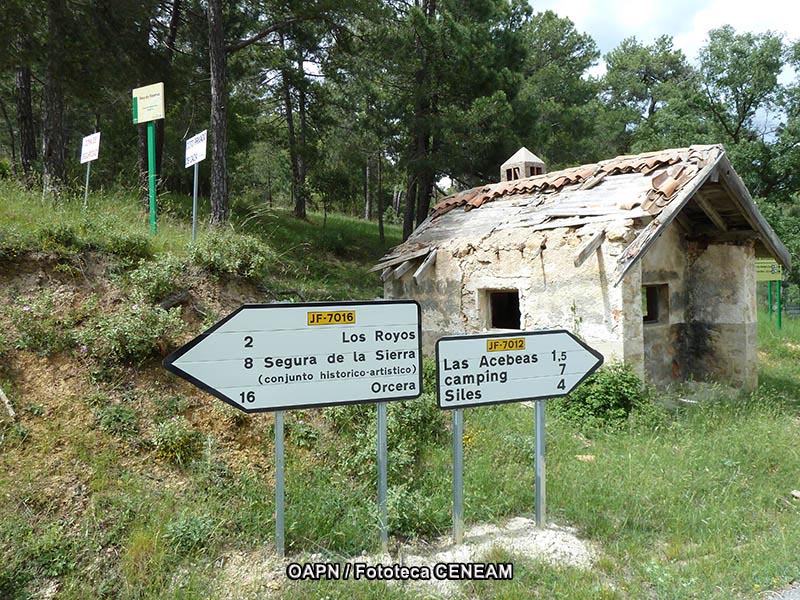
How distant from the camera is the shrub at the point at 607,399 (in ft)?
22.2

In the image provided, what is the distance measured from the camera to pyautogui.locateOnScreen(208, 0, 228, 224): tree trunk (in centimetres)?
972

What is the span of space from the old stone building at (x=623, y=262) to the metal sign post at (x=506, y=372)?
10.4 ft

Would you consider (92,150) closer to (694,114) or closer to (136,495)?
(136,495)

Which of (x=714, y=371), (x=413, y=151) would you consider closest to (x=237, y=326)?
(x=714, y=371)

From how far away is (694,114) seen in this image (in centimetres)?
2080

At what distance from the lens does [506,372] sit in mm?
3783

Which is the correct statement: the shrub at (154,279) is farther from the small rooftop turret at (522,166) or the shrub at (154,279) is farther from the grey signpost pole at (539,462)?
the small rooftop turret at (522,166)

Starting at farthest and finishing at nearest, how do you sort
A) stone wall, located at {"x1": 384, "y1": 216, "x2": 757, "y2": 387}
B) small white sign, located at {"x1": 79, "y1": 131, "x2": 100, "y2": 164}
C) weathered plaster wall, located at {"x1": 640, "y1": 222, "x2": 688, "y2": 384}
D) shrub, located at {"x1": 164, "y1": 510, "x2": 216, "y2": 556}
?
weathered plaster wall, located at {"x1": 640, "y1": 222, "x2": 688, "y2": 384} → small white sign, located at {"x1": 79, "y1": 131, "x2": 100, "y2": 164} → stone wall, located at {"x1": 384, "y1": 216, "x2": 757, "y2": 387} → shrub, located at {"x1": 164, "y1": 510, "x2": 216, "y2": 556}

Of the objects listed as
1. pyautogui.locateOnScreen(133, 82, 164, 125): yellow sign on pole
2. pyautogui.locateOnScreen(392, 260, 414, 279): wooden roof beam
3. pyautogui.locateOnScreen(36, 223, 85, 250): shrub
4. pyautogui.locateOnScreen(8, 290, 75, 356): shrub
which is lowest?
pyautogui.locateOnScreen(8, 290, 75, 356): shrub

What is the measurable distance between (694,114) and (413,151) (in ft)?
41.4

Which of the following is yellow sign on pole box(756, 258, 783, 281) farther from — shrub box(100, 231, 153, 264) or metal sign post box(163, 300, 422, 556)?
shrub box(100, 231, 153, 264)

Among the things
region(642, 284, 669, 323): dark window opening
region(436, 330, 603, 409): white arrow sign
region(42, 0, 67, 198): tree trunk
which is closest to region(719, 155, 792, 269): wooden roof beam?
region(642, 284, 669, 323): dark window opening

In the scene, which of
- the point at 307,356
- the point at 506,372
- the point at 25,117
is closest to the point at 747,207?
the point at 506,372

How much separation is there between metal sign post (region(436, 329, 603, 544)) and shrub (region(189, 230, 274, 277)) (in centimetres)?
369
